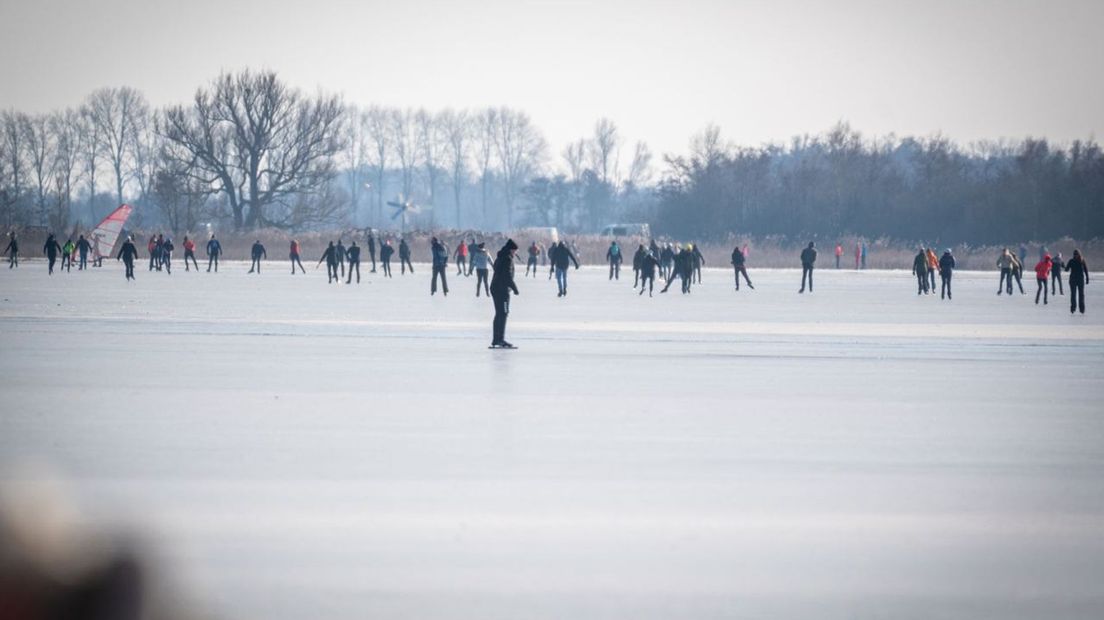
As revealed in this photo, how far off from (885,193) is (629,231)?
1838 centimetres

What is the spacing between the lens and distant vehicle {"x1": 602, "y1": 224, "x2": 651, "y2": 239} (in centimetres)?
8619

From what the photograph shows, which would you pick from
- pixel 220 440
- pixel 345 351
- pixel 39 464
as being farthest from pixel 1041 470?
pixel 345 351

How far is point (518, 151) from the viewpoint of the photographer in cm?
13725

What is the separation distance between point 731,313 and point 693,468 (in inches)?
704

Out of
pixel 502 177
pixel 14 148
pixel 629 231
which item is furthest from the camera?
pixel 502 177

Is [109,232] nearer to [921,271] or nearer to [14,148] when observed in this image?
[921,271]

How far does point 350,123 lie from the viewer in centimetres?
13150

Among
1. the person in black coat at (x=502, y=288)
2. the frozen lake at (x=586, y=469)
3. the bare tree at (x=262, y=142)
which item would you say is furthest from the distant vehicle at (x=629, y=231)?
the frozen lake at (x=586, y=469)

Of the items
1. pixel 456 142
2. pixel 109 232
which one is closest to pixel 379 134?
pixel 456 142

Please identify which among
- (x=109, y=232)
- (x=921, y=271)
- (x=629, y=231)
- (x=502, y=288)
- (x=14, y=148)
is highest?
(x=14, y=148)

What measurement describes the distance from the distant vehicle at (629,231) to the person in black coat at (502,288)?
66728mm

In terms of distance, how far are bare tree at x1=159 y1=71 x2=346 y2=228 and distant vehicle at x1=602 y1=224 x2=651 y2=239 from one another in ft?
62.8

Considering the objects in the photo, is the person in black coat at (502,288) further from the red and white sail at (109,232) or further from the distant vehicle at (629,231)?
the distant vehicle at (629,231)

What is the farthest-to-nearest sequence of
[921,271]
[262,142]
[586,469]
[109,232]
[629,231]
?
[629,231], [262,142], [109,232], [921,271], [586,469]
